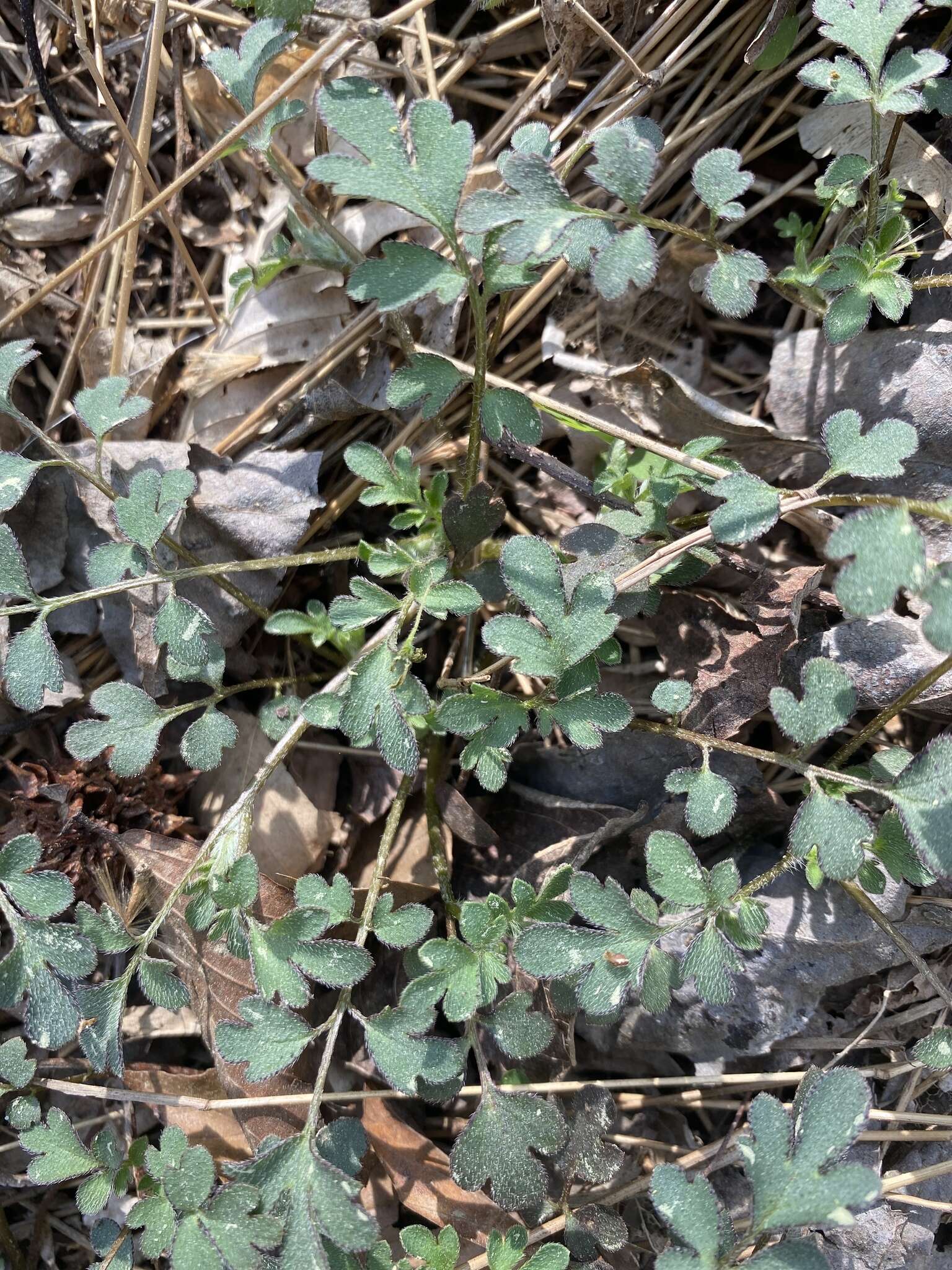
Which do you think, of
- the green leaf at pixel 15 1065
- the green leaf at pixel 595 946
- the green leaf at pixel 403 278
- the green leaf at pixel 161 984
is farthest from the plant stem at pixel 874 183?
the green leaf at pixel 15 1065

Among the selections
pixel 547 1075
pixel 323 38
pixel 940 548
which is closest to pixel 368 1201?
pixel 547 1075

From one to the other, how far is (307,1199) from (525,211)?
182 centimetres

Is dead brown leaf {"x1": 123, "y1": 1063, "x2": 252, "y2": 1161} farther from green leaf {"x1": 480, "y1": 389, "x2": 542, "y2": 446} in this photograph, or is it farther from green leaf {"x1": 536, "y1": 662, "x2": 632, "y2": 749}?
green leaf {"x1": 480, "y1": 389, "x2": 542, "y2": 446}

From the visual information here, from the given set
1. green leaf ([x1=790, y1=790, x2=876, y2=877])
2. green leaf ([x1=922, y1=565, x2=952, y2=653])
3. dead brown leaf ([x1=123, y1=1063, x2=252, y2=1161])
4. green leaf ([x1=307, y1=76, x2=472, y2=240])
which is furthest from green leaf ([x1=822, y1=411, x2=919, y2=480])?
dead brown leaf ([x1=123, y1=1063, x2=252, y2=1161])

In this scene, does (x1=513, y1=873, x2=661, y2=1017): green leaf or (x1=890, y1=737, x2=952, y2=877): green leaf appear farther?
(x1=513, y1=873, x2=661, y2=1017): green leaf

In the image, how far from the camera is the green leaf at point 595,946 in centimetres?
177

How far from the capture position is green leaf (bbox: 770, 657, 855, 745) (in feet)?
5.81

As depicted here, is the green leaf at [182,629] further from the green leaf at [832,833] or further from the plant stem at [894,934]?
the plant stem at [894,934]

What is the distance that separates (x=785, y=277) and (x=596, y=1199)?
2.05m

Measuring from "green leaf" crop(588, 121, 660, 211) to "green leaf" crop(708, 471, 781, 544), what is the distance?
1.79ft

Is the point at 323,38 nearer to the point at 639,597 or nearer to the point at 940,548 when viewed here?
the point at 639,597

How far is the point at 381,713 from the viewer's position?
186 cm

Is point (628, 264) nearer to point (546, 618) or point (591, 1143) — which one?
point (546, 618)

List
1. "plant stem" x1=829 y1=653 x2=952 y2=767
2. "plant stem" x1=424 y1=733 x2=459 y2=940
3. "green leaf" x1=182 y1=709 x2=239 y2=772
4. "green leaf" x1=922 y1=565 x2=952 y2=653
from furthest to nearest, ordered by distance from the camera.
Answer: "plant stem" x1=424 y1=733 x2=459 y2=940 → "green leaf" x1=182 y1=709 x2=239 y2=772 → "plant stem" x1=829 y1=653 x2=952 y2=767 → "green leaf" x1=922 y1=565 x2=952 y2=653
